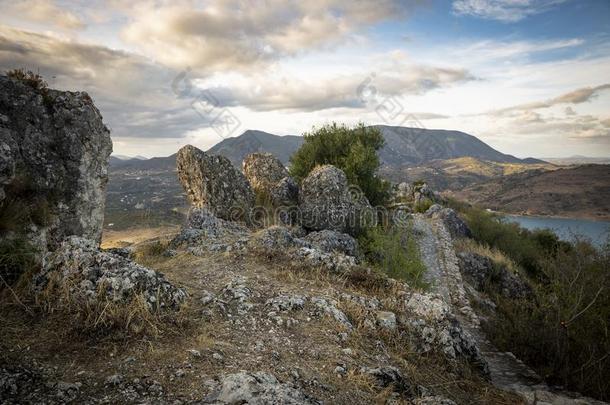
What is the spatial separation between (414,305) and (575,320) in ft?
13.3

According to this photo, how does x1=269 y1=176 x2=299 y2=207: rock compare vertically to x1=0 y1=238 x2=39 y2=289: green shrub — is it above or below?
above

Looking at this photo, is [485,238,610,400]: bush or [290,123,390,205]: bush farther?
[290,123,390,205]: bush

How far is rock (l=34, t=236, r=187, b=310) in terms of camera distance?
5136 mm

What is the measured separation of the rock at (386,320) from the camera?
651 centimetres

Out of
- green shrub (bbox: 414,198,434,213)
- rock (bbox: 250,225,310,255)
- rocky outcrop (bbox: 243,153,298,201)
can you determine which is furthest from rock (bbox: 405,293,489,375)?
green shrub (bbox: 414,198,434,213)

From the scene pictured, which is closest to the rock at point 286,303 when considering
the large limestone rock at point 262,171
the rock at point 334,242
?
the rock at point 334,242

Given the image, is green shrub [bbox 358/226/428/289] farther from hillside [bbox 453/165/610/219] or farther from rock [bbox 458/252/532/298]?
hillside [bbox 453/165/610/219]

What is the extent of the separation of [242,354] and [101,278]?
2.33m

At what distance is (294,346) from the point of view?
17.5ft

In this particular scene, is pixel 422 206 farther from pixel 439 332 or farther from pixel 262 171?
pixel 439 332

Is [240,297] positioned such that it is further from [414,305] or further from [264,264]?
[414,305]

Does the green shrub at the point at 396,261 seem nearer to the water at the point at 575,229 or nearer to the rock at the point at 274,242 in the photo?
the rock at the point at 274,242

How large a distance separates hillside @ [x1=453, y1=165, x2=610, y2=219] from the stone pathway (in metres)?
80.3

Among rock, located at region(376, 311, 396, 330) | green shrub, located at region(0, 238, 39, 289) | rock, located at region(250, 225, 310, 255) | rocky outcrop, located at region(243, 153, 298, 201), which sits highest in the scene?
rocky outcrop, located at region(243, 153, 298, 201)
